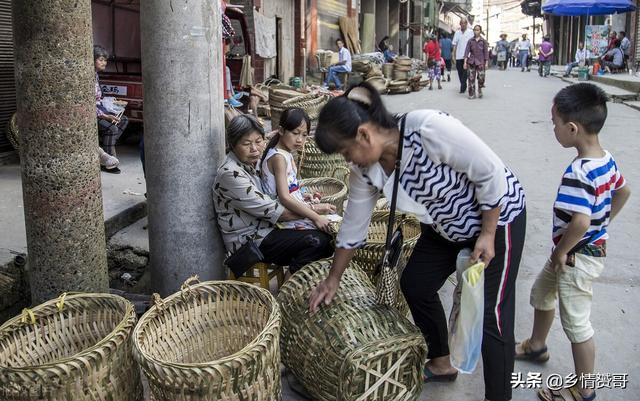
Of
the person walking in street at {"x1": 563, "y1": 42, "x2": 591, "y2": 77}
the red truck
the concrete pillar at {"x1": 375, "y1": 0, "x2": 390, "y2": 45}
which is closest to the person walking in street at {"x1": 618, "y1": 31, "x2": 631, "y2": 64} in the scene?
the person walking in street at {"x1": 563, "y1": 42, "x2": 591, "y2": 77}

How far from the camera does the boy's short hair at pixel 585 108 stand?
8.66 feet

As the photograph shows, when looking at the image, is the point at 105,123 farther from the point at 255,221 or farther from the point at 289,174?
the point at 255,221

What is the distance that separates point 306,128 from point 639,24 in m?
19.0

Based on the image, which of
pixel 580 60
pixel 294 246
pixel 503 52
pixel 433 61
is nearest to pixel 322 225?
pixel 294 246

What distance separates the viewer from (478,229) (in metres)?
2.49

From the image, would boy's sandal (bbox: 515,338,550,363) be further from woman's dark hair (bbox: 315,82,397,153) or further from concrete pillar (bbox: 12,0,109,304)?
concrete pillar (bbox: 12,0,109,304)

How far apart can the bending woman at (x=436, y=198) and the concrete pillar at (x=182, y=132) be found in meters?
0.94

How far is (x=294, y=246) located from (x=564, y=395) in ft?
5.11

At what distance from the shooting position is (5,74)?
617 centimetres

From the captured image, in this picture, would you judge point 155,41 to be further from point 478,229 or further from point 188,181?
point 478,229

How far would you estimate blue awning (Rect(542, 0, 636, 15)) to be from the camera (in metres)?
18.2

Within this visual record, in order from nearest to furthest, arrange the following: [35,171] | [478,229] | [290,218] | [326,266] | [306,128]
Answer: [478,229] < [35,171] < [326,266] < [290,218] < [306,128]

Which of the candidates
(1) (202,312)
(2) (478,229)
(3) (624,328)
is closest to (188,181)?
(1) (202,312)

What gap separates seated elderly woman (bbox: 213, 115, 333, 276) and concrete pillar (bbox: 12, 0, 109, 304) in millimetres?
703
